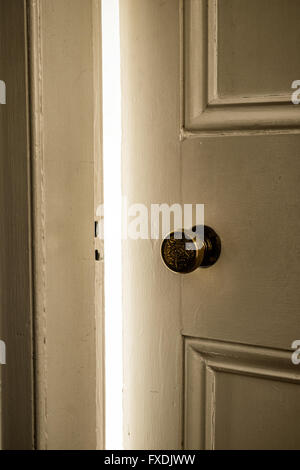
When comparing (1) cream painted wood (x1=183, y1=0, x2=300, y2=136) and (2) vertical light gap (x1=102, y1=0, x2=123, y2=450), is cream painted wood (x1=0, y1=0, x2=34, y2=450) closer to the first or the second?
(2) vertical light gap (x1=102, y1=0, x2=123, y2=450)

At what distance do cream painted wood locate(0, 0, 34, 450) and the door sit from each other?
0.14 m

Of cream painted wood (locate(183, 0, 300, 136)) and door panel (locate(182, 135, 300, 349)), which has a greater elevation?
cream painted wood (locate(183, 0, 300, 136))

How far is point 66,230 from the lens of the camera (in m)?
0.66

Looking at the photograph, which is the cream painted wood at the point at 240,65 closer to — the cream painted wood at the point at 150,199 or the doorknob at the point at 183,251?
the cream painted wood at the point at 150,199

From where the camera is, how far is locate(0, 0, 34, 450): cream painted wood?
25.0 inches

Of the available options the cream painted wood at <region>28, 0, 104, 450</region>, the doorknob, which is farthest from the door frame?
the doorknob

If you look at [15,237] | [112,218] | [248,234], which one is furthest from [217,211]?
[15,237]

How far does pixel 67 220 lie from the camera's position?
66 cm

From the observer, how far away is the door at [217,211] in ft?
1.90

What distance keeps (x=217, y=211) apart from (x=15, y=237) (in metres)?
0.28

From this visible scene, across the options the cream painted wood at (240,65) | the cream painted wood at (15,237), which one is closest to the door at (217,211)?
the cream painted wood at (240,65)
